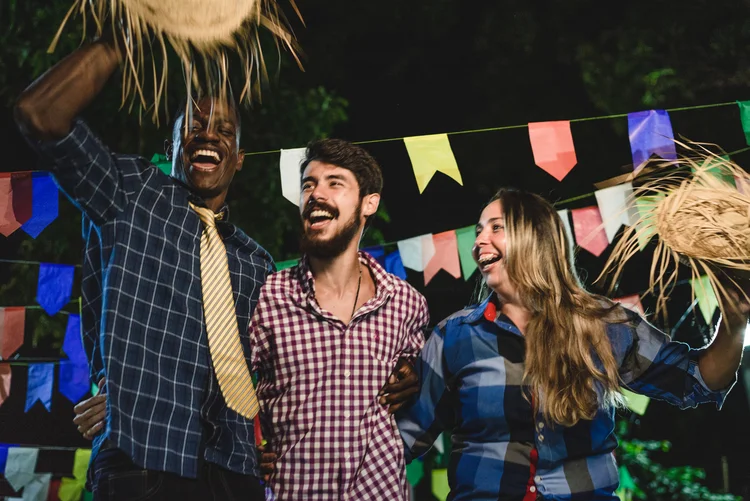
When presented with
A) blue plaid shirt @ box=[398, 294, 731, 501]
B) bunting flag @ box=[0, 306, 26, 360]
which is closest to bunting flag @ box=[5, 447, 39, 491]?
bunting flag @ box=[0, 306, 26, 360]

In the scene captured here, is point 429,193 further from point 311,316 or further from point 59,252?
Answer: point 311,316

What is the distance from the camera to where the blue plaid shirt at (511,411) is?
269cm

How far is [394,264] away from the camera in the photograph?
216 inches

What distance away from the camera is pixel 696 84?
811 cm

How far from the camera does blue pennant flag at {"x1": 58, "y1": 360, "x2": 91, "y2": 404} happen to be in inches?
251

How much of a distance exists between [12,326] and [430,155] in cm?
366

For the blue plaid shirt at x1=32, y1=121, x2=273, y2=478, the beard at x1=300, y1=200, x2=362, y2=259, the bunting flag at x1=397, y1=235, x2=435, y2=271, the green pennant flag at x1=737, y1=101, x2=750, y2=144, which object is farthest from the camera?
the bunting flag at x1=397, y1=235, x2=435, y2=271

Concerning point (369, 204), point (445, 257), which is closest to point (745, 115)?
point (445, 257)

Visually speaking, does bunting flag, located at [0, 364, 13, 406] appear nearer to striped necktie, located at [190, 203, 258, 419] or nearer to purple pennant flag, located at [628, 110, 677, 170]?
striped necktie, located at [190, 203, 258, 419]

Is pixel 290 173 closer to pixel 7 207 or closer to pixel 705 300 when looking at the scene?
pixel 7 207

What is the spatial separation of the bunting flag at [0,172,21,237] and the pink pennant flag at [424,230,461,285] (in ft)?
8.51

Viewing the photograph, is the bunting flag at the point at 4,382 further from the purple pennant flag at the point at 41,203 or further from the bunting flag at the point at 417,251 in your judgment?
the bunting flag at the point at 417,251

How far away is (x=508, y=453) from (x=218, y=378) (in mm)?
1005

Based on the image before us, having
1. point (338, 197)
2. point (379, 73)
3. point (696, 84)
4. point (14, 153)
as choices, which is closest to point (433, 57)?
point (379, 73)
